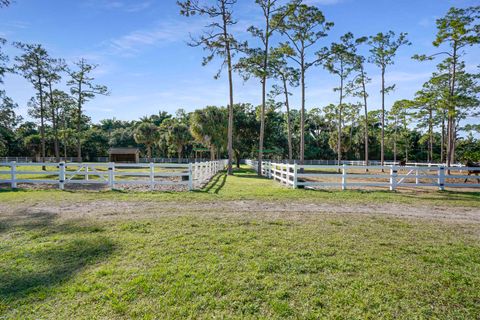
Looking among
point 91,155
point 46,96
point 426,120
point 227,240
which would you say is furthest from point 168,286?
point 91,155

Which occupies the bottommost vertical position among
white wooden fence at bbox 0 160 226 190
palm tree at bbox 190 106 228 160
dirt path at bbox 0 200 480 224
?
dirt path at bbox 0 200 480 224

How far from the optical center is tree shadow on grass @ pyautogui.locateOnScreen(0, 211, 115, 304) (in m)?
3.13

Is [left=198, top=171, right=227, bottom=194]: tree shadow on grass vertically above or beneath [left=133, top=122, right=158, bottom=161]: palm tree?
beneath

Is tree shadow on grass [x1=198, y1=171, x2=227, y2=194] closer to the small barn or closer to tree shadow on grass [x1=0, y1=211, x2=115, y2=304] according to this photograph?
tree shadow on grass [x1=0, y1=211, x2=115, y2=304]

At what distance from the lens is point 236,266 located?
3.51 meters

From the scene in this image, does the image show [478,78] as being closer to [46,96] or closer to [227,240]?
[227,240]

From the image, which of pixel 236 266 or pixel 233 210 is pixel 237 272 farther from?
pixel 233 210

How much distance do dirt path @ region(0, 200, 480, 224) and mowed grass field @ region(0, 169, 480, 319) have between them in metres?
0.22

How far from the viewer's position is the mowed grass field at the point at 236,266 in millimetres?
2676

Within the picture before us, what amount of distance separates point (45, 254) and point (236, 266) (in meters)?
2.85

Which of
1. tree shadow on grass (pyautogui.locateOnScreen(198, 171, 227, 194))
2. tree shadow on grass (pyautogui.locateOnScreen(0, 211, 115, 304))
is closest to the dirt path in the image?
tree shadow on grass (pyautogui.locateOnScreen(0, 211, 115, 304))

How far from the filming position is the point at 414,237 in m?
4.86

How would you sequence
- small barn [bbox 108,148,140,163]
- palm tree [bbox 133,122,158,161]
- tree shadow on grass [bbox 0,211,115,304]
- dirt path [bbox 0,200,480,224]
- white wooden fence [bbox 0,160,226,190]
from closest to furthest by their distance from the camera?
tree shadow on grass [bbox 0,211,115,304] → dirt path [bbox 0,200,480,224] → white wooden fence [bbox 0,160,226,190] → small barn [bbox 108,148,140,163] → palm tree [bbox 133,122,158,161]

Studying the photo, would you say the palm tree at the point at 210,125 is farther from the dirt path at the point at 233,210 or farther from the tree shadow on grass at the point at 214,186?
the dirt path at the point at 233,210
